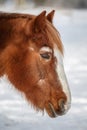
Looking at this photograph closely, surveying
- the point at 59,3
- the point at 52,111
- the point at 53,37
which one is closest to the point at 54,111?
the point at 52,111

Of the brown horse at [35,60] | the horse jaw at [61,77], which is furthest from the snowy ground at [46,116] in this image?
the horse jaw at [61,77]

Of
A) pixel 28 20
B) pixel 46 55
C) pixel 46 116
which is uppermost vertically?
pixel 28 20

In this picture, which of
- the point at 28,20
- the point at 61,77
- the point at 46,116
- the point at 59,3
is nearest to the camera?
the point at 61,77

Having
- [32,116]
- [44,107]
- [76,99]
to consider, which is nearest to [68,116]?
[32,116]

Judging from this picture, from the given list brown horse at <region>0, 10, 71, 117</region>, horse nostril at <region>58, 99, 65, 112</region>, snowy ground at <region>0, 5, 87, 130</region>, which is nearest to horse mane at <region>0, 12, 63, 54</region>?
brown horse at <region>0, 10, 71, 117</region>

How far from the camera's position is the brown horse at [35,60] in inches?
115

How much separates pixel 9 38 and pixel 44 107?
55 centimetres

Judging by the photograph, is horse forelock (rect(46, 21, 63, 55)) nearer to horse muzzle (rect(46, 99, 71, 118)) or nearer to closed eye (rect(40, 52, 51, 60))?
closed eye (rect(40, 52, 51, 60))

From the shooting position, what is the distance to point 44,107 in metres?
3.07

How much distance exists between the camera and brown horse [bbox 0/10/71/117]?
292 cm

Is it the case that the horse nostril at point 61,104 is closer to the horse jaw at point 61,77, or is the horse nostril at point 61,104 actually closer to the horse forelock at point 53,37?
the horse jaw at point 61,77

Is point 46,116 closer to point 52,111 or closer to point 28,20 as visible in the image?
point 52,111

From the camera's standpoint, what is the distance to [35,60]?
2963 millimetres

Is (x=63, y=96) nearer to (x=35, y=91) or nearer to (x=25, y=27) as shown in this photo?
(x=35, y=91)
